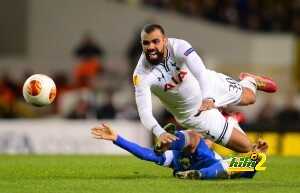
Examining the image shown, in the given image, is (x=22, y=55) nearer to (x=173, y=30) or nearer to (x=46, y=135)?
(x=173, y=30)

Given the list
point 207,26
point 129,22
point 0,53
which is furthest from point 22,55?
point 207,26

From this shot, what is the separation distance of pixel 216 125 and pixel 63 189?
6.94ft

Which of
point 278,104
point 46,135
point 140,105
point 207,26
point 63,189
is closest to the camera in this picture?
point 63,189

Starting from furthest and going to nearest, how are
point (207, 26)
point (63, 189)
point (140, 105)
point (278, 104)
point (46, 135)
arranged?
point (207, 26) < point (278, 104) < point (46, 135) < point (140, 105) < point (63, 189)

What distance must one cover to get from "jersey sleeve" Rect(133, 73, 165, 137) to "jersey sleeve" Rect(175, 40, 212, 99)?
0.43 m

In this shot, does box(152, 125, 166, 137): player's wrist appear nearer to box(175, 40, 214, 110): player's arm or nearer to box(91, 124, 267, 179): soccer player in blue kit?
box(91, 124, 267, 179): soccer player in blue kit

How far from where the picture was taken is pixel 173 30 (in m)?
25.4

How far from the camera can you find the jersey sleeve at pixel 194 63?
10.6m

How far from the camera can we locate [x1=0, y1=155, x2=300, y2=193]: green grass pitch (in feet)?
32.1

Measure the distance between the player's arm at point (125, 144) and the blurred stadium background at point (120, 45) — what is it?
10598mm

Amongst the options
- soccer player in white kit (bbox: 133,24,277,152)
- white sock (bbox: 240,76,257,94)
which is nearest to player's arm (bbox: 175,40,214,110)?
soccer player in white kit (bbox: 133,24,277,152)

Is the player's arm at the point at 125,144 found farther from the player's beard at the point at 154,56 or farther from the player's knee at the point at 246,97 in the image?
the player's knee at the point at 246,97

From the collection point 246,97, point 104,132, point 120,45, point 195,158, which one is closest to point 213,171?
point 195,158

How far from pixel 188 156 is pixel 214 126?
498 millimetres
